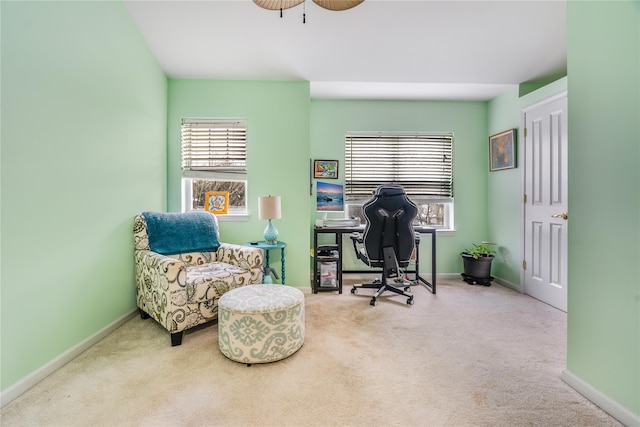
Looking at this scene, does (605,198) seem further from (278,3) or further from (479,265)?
(479,265)

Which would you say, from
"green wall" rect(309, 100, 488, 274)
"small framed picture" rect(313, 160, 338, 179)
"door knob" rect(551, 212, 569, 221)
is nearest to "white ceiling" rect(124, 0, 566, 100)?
"green wall" rect(309, 100, 488, 274)

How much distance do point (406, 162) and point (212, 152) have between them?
8.35ft

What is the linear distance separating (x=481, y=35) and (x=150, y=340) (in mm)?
3859

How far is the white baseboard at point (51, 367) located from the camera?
135cm

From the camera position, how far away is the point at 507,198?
327cm

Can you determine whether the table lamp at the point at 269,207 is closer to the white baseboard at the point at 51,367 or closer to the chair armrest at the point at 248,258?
the chair armrest at the point at 248,258

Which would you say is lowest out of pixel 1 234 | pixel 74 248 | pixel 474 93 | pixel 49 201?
pixel 74 248

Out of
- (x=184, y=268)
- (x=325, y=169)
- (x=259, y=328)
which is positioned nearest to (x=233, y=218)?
(x=184, y=268)

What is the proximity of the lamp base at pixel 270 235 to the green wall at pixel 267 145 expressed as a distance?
0.75 feet

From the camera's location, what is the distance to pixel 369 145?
3.62m

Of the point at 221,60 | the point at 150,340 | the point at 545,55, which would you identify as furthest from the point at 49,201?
the point at 545,55

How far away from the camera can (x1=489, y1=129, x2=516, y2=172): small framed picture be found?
3138mm

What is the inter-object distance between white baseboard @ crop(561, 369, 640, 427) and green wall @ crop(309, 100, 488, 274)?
214 cm

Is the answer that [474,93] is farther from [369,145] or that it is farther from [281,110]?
[281,110]
